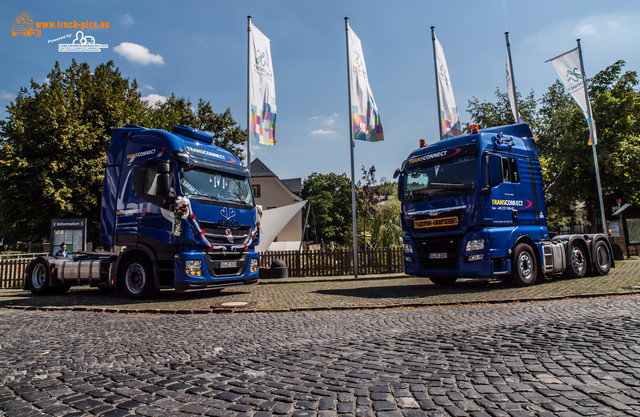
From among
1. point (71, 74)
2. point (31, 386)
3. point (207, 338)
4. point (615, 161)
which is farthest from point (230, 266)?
point (615, 161)

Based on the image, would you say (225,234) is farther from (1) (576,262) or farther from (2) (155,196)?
(1) (576,262)

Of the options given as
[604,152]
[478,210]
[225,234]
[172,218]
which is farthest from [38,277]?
[604,152]

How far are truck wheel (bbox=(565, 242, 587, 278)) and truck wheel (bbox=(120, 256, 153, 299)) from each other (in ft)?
36.6

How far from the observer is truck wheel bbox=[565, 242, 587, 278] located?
12258 millimetres

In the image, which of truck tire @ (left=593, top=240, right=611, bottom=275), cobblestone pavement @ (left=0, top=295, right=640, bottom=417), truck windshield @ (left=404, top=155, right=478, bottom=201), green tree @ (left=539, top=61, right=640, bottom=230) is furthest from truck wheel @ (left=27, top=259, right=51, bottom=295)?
green tree @ (left=539, top=61, right=640, bottom=230)

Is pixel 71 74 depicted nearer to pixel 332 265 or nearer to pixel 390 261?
pixel 332 265

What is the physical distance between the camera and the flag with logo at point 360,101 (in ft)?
54.7

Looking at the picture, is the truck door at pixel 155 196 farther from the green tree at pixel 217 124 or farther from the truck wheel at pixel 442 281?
the green tree at pixel 217 124

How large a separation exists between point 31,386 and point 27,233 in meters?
27.1

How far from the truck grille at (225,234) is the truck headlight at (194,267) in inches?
22.4

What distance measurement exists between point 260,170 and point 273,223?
30405 mm

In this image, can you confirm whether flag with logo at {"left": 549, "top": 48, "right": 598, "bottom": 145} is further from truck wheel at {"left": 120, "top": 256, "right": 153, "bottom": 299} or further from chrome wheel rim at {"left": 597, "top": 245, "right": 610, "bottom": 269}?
truck wheel at {"left": 120, "top": 256, "right": 153, "bottom": 299}

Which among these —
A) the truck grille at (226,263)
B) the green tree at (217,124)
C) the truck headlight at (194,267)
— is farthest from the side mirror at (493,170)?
the green tree at (217,124)

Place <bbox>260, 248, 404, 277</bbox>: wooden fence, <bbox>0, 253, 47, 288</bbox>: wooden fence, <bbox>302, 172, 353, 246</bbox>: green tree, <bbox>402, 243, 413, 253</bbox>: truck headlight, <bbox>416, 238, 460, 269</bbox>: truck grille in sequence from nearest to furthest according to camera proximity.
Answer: <bbox>416, 238, 460, 269</bbox>: truck grille
<bbox>402, 243, 413, 253</bbox>: truck headlight
<bbox>0, 253, 47, 288</bbox>: wooden fence
<bbox>260, 248, 404, 277</bbox>: wooden fence
<bbox>302, 172, 353, 246</bbox>: green tree
